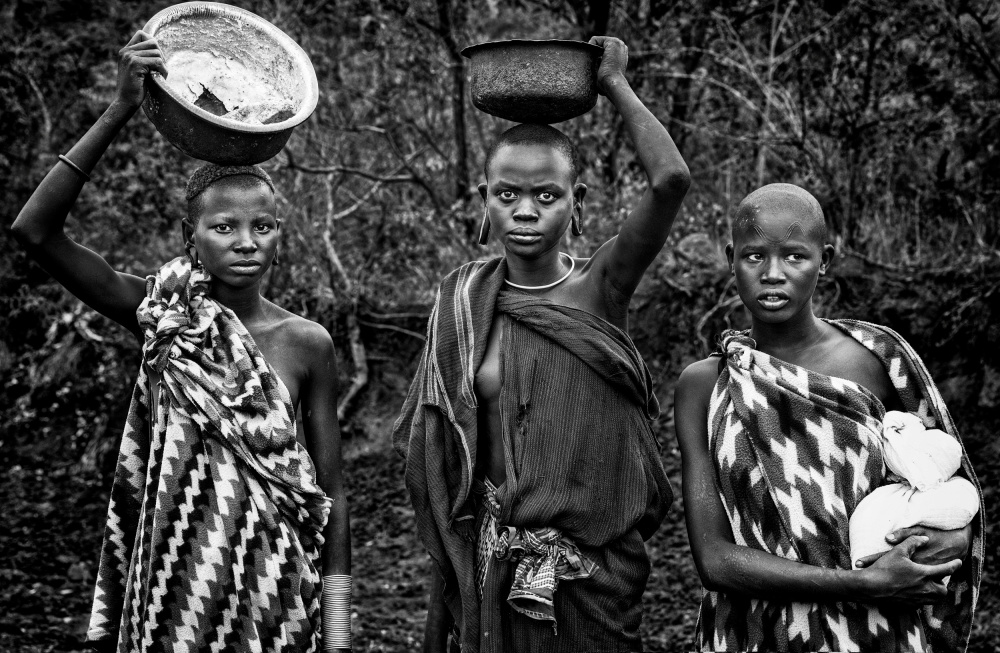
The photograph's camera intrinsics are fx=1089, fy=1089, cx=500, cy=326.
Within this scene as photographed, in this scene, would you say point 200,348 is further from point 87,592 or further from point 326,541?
point 87,592

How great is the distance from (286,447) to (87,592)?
3.07 meters

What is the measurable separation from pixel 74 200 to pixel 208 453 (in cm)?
71

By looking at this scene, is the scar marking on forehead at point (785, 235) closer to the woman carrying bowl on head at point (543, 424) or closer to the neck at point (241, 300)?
the woman carrying bowl on head at point (543, 424)

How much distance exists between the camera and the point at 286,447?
9.09 feet

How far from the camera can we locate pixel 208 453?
2.75m

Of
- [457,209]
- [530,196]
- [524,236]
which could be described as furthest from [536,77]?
[457,209]

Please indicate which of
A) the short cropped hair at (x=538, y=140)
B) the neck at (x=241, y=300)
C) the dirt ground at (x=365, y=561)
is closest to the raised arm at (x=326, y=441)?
the neck at (x=241, y=300)

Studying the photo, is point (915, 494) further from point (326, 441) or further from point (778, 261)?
point (326, 441)

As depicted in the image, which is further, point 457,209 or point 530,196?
point 457,209

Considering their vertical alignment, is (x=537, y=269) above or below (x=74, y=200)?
below

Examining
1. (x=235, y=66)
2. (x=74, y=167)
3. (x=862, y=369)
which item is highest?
(x=235, y=66)

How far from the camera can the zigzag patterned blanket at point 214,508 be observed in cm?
270

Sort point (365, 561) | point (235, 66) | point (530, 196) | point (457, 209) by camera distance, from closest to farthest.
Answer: point (530, 196) → point (235, 66) → point (365, 561) → point (457, 209)

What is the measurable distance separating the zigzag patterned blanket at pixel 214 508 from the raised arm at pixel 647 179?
0.94 metres
